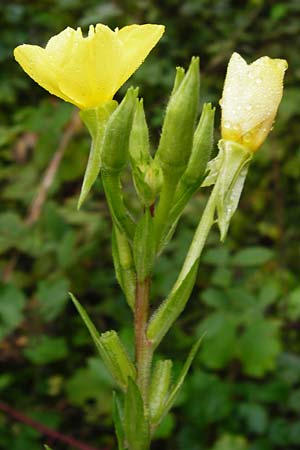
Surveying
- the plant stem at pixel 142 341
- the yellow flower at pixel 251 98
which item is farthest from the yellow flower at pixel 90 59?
the plant stem at pixel 142 341

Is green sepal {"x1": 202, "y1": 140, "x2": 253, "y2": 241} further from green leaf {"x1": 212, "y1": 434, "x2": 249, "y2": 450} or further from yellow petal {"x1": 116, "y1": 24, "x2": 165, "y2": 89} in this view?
green leaf {"x1": 212, "y1": 434, "x2": 249, "y2": 450}

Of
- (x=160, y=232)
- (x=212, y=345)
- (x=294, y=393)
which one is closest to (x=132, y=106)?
(x=160, y=232)

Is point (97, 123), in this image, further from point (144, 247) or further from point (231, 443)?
point (231, 443)

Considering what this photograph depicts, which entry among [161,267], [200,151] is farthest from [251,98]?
[161,267]

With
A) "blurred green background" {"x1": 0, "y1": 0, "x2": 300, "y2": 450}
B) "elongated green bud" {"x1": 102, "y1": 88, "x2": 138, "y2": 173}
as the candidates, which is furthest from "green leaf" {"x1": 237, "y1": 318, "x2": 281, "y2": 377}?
"elongated green bud" {"x1": 102, "y1": 88, "x2": 138, "y2": 173}

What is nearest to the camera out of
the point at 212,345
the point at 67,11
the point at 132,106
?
the point at 132,106

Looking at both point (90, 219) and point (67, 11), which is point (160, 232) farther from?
point (67, 11)
